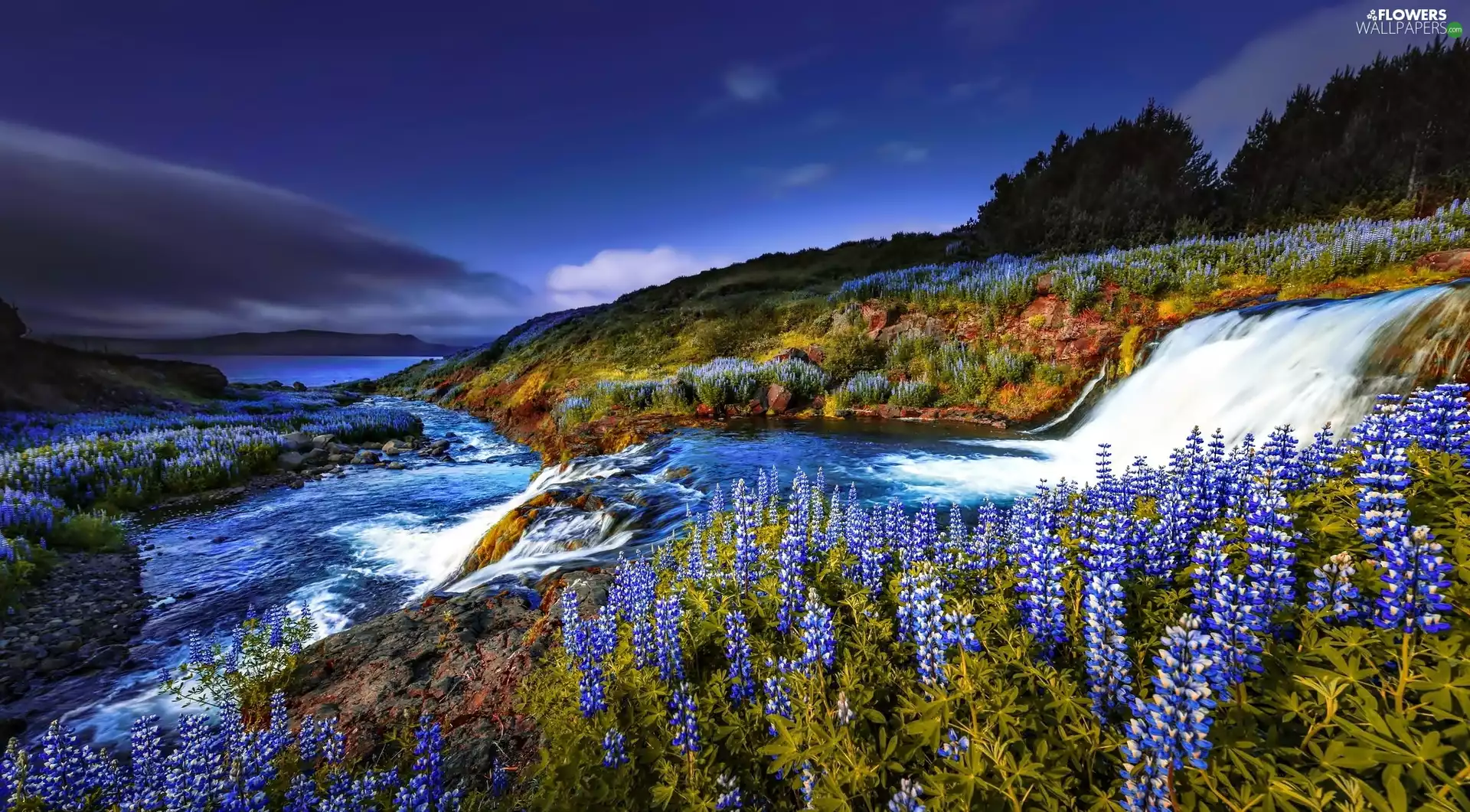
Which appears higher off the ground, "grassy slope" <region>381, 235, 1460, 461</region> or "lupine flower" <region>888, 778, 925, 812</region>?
"grassy slope" <region>381, 235, 1460, 461</region>

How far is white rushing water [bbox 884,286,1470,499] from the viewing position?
874 cm

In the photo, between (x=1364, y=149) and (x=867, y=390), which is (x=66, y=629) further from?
(x=1364, y=149)

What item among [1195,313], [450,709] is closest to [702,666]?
[450,709]

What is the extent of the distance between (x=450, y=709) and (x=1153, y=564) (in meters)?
5.84

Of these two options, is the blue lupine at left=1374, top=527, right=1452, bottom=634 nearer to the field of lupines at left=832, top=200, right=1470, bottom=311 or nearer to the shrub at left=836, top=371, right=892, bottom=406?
the shrub at left=836, top=371, right=892, bottom=406

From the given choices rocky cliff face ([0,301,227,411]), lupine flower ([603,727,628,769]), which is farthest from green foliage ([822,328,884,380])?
rocky cliff face ([0,301,227,411])

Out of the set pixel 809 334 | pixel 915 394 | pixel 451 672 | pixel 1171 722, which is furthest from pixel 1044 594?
pixel 809 334

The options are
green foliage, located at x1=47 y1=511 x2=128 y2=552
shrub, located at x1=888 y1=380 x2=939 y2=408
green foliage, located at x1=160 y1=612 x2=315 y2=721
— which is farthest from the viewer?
shrub, located at x1=888 y1=380 x2=939 y2=408

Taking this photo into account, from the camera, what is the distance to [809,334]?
24688 mm

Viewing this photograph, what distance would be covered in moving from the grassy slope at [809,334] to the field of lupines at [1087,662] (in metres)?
11.6

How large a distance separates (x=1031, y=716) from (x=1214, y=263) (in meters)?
20.7

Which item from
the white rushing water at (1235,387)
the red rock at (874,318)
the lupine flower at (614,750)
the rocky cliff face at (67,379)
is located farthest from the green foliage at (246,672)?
the rocky cliff face at (67,379)

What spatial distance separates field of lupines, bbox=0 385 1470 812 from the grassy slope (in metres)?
11.4

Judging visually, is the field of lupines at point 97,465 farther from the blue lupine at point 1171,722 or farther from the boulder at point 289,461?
the blue lupine at point 1171,722
